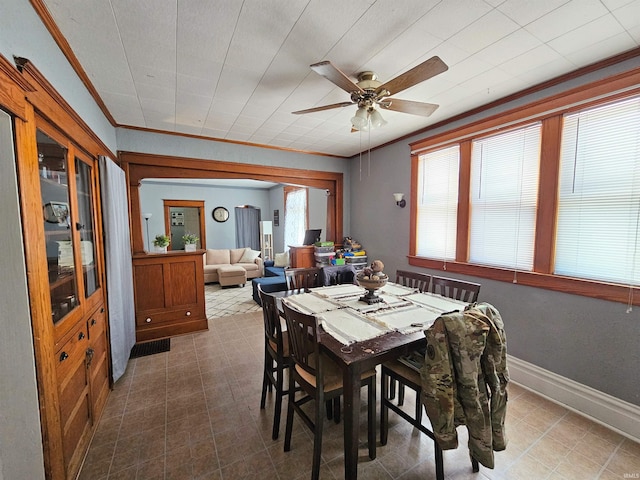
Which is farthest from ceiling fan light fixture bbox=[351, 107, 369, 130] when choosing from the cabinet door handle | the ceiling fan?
the cabinet door handle

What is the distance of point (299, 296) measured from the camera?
93.8 inches

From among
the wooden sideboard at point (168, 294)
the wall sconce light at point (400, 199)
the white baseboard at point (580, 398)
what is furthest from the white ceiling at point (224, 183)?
the white baseboard at point (580, 398)

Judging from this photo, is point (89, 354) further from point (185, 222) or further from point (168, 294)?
point (185, 222)

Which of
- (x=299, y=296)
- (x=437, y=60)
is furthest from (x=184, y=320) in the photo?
(x=437, y=60)

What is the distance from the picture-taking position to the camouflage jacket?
126 centimetres

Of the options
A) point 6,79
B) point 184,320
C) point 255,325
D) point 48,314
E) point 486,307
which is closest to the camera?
point 6,79

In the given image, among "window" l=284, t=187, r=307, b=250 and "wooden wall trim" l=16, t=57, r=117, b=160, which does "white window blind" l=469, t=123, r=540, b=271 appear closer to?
"wooden wall trim" l=16, t=57, r=117, b=160

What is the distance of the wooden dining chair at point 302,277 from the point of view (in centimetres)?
286

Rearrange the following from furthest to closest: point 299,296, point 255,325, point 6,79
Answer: point 255,325 < point 299,296 < point 6,79

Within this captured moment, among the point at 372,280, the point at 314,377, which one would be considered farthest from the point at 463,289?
the point at 314,377

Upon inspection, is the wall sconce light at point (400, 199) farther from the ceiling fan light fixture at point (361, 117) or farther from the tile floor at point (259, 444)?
the tile floor at point (259, 444)

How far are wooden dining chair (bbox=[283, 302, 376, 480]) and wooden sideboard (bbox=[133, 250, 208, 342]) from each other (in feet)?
7.98

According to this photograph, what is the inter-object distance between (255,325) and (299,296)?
179cm

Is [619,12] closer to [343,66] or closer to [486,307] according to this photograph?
[343,66]
